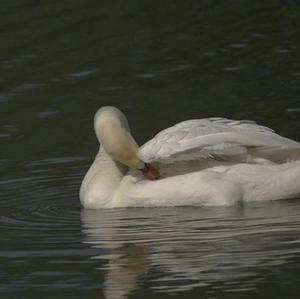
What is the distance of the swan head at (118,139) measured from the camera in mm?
12422

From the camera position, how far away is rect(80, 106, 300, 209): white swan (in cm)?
1215

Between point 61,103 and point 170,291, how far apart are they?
650cm

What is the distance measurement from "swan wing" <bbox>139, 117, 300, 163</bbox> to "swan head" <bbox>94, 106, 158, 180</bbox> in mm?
134

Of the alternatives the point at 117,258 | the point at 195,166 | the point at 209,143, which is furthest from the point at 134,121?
the point at 117,258

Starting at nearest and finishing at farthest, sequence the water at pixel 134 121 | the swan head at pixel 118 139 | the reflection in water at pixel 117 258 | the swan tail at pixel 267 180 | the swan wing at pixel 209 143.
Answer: the reflection in water at pixel 117 258, the water at pixel 134 121, the swan wing at pixel 209 143, the swan tail at pixel 267 180, the swan head at pixel 118 139

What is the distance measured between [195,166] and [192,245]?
5.39 ft

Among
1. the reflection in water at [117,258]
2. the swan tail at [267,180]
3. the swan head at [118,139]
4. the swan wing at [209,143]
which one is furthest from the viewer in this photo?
the swan head at [118,139]

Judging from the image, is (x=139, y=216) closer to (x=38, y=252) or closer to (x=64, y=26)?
(x=38, y=252)

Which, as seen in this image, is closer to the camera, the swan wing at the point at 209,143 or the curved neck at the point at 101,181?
the swan wing at the point at 209,143

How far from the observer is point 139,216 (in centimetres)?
1209

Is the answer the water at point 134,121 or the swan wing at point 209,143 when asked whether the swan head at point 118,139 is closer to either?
the swan wing at point 209,143

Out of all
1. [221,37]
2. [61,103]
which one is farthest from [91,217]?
[221,37]

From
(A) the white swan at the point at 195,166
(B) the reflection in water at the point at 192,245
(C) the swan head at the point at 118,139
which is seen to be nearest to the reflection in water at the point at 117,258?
(B) the reflection in water at the point at 192,245

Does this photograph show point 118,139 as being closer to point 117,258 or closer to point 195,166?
point 195,166
